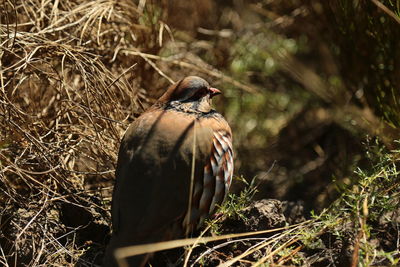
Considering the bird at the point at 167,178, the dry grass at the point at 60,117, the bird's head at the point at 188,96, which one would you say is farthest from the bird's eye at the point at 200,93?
the dry grass at the point at 60,117

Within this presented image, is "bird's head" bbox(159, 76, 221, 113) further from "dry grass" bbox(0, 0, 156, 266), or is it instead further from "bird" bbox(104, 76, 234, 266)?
"dry grass" bbox(0, 0, 156, 266)

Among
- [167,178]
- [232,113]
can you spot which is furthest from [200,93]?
[232,113]

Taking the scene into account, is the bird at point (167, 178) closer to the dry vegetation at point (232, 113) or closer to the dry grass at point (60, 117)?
the dry vegetation at point (232, 113)

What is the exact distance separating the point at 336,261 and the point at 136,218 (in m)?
0.86

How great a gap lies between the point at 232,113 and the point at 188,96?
1.45m

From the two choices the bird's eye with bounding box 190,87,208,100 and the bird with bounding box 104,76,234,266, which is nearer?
the bird with bounding box 104,76,234,266

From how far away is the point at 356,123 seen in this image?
3893mm

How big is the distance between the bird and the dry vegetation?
16 centimetres

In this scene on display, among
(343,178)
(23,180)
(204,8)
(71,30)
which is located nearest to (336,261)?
(343,178)

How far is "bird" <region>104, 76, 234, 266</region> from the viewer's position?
106 inches

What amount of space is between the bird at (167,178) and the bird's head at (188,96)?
8cm

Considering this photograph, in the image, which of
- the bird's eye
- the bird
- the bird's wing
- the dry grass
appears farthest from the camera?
the bird's eye

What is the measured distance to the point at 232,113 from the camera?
457cm

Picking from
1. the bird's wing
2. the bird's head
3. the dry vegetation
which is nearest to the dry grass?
the dry vegetation
